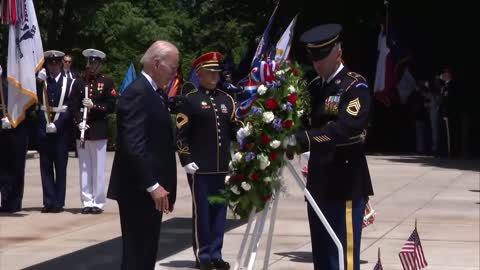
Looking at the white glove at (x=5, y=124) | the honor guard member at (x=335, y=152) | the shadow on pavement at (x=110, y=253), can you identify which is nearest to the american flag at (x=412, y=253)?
the honor guard member at (x=335, y=152)

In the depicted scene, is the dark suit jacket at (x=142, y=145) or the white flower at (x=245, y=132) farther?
the white flower at (x=245, y=132)

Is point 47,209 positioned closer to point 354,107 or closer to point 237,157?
point 237,157

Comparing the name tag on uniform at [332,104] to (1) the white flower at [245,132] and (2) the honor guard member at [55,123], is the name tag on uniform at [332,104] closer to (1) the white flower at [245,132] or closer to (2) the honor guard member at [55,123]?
(1) the white flower at [245,132]

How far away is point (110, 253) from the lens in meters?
10.3

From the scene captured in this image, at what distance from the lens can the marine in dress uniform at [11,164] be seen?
13.4 m

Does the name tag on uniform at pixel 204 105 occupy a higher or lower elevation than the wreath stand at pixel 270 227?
higher

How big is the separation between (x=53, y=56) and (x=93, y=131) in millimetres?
1113

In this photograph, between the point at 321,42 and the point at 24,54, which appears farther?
the point at 24,54

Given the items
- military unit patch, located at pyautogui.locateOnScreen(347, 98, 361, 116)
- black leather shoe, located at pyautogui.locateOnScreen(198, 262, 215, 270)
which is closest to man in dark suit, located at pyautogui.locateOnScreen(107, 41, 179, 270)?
military unit patch, located at pyautogui.locateOnScreen(347, 98, 361, 116)

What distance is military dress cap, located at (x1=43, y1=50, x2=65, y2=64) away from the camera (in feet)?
44.4

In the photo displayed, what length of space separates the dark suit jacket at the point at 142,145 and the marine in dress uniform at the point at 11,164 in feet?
23.1

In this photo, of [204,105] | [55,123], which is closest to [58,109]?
[55,123]

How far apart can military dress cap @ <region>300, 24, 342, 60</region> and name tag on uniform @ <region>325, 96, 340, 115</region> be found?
26 cm

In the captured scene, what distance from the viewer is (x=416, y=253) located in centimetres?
748
